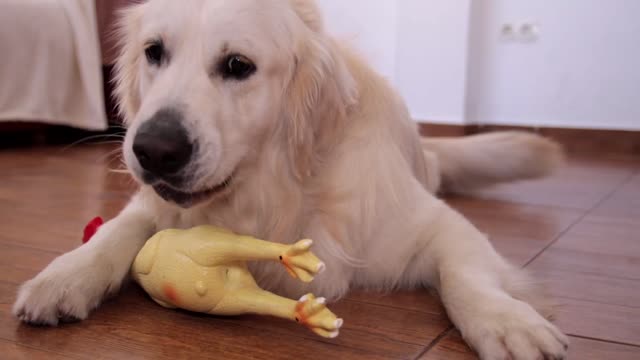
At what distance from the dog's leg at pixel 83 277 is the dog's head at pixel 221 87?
0.57 ft

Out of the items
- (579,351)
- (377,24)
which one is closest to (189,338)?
(579,351)

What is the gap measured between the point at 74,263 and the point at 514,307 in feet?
2.31

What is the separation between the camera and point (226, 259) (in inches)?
43.1

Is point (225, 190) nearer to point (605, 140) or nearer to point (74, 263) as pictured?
point (74, 263)

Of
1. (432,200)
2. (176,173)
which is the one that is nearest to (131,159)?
(176,173)

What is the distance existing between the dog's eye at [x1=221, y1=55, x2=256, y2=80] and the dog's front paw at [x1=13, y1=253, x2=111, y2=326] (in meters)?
0.39

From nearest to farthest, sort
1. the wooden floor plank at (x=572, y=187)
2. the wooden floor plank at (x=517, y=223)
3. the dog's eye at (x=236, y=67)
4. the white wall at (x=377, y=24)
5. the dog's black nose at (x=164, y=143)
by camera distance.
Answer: the dog's black nose at (x=164, y=143)
the dog's eye at (x=236, y=67)
the wooden floor plank at (x=517, y=223)
the wooden floor plank at (x=572, y=187)
the white wall at (x=377, y=24)

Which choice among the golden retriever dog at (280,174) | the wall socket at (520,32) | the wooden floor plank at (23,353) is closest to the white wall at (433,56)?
the wall socket at (520,32)

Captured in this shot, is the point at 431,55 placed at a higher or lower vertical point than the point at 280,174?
lower

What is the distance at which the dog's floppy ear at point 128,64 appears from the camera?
4.43 ft

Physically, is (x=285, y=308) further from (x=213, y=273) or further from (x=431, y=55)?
(x=431, y=55)

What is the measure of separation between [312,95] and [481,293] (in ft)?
1.46

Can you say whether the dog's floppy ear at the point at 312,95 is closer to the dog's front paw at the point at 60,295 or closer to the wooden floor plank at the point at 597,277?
the dog's front paw at the point at 60,295

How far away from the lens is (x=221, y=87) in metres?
1.16
